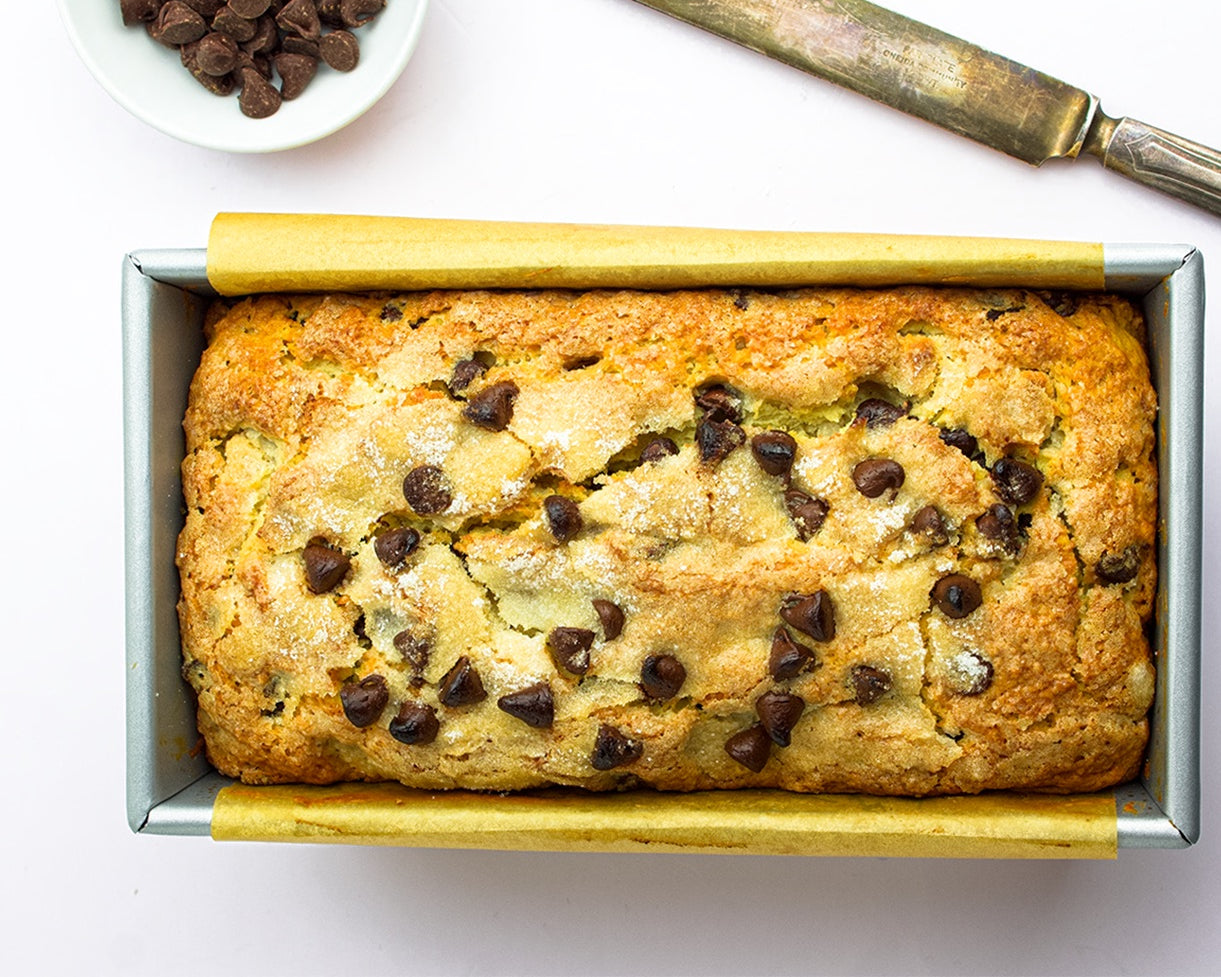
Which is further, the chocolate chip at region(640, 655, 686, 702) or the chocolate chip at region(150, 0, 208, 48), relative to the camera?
the chocolate chip at region(150, 0, 208, 48)

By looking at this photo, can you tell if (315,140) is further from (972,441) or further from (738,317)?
(972,441)

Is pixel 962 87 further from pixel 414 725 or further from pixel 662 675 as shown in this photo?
pixel 414 725

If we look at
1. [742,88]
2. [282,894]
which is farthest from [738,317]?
[282,894]

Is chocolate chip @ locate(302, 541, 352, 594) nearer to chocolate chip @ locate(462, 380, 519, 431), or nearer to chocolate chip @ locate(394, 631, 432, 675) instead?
chocolate chip @ locate(394, 631, 432, 675)

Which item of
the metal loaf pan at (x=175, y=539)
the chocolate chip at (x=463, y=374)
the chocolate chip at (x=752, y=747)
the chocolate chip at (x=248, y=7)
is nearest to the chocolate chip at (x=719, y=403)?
the chocolate chip at (x=463, y=374)

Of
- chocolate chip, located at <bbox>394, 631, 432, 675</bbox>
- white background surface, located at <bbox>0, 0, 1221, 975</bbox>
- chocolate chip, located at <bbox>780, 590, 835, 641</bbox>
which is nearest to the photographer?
chocolate chip, located at <bbox>780, 590, 835, 641</bbox>

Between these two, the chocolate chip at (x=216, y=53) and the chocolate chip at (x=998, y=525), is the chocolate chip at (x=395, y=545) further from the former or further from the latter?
the chocolate chip at (x=216, y=53)

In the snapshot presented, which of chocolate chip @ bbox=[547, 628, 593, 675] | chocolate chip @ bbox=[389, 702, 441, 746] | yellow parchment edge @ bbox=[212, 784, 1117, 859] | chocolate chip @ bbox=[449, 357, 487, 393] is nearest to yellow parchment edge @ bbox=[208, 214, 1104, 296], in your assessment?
chocolate chip @ bbox=[449, 357, 487, 393]
